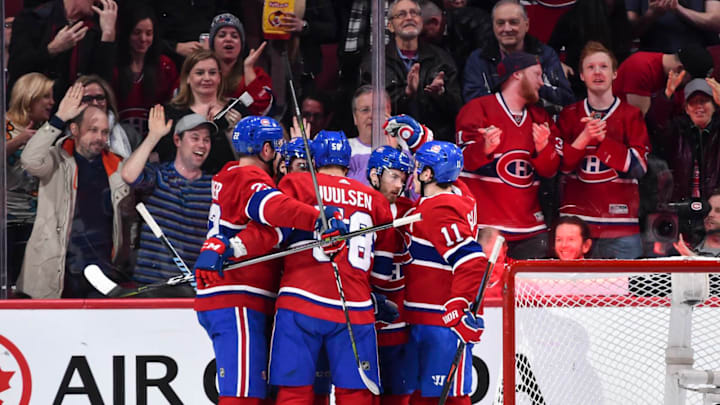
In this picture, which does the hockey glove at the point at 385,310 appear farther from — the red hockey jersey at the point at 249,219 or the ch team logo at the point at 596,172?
the ch team logo at the point at 596,172

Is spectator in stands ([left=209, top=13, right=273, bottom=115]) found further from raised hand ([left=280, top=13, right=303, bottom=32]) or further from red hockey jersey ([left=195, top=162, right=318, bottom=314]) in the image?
red hockey jersey ([left=195, top=162, right=318, bottom=314])

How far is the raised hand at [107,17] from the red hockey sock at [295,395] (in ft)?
8.23

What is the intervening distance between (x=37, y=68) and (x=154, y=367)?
1764mm

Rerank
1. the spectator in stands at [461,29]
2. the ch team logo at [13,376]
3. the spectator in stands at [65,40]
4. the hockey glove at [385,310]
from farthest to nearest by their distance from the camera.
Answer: the spectator in stands at [461,29] → the spectator in stands at [65,40] → the ch team logo at [13,376] → the hockey glove at [385,310]

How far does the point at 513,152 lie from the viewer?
532 cm

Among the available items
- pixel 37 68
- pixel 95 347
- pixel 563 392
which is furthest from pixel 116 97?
pixel 563 392

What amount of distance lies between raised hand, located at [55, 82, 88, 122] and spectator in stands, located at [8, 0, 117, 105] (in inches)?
1.5

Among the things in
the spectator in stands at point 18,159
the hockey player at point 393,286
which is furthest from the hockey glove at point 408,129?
the spectator in stands at point 18,159

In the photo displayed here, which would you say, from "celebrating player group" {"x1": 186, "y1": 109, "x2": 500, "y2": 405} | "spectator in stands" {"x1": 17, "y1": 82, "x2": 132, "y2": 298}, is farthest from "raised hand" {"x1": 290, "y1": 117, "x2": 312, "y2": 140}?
"celebrating player group" {"x1": 186, "y1": 109, "x2": 500, "y2": 405}

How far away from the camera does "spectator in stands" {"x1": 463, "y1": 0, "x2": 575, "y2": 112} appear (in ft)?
17.3

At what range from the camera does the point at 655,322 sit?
11.9 ft

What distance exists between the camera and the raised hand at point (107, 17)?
5.19 meters

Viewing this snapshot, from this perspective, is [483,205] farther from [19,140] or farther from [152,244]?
[19,140]

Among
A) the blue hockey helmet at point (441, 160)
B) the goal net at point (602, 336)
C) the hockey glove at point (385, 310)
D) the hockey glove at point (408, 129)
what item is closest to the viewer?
the goal net at point (602, 336)
